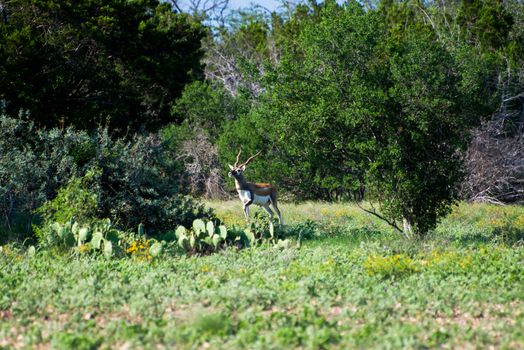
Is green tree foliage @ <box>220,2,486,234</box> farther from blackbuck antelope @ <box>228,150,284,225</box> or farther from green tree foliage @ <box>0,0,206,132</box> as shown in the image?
green tree foliage @ <box>0,0,206,132</box>

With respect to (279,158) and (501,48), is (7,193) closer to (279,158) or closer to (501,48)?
(279,158)

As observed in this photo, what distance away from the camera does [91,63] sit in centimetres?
2039

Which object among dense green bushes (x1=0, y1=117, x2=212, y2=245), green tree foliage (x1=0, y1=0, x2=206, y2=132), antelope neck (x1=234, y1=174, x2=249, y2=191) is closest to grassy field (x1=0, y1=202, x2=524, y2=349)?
dense green bushes (x1=0, y1=117, x2=212, y2=245)

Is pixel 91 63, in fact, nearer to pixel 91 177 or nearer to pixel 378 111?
pixel 91 177

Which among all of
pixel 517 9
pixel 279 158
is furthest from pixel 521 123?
pixel 279 158

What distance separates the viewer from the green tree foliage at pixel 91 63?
1850cm

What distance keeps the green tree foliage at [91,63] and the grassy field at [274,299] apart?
718 cm

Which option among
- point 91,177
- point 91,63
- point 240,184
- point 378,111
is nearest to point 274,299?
point 378,111

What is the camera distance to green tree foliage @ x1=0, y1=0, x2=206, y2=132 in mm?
18500

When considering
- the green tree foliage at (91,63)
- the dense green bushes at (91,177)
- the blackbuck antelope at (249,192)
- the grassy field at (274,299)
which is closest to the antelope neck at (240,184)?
the blackbuck antelope at (249,192)

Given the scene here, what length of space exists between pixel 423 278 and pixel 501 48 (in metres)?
22.8

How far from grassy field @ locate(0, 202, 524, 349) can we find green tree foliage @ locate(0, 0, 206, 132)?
7.18 meters

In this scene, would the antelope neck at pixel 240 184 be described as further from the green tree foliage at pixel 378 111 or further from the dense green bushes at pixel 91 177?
the green tree foliage at pixel 378 111

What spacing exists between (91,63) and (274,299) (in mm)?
13372
